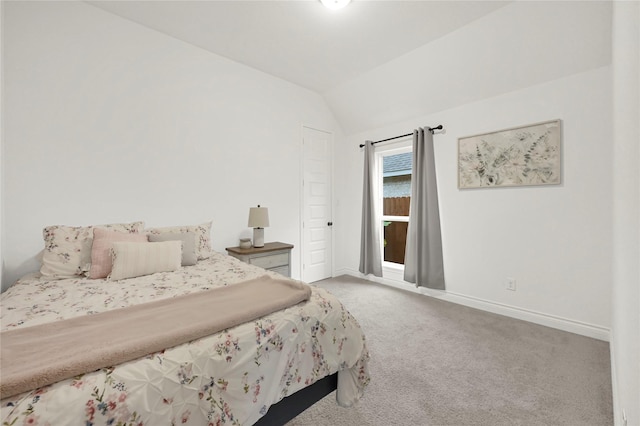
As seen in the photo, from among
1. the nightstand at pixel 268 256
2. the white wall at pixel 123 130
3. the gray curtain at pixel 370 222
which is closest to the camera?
the white wall at pixel 123 130

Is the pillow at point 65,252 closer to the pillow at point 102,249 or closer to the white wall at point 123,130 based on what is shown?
the pillow at point 102,249

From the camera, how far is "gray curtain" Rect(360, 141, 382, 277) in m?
4.13

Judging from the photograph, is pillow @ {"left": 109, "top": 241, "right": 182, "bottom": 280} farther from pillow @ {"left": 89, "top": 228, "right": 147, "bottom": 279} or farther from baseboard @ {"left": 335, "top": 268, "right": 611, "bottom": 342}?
baseboard @ {"left": 335, "top": 268, "right": 611, "bottom": 342}

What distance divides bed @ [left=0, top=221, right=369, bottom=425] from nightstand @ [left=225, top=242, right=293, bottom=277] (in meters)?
0.92

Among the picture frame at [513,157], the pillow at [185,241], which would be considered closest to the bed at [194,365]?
the pillow at [185,241]

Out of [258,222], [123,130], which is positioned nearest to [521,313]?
[258,222]

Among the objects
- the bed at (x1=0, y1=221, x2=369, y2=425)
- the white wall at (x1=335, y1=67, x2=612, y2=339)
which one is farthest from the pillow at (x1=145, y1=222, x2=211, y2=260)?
the white wall at (x1=335, y1=67, x2=612, y2=339)

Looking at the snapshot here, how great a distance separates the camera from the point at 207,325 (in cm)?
107

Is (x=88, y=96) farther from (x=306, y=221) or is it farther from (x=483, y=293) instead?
(x=483, y=293)

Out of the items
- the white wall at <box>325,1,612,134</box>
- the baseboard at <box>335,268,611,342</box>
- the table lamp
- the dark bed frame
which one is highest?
the white wall at <box>325,1,612,134</box>

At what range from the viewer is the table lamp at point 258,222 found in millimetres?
3123

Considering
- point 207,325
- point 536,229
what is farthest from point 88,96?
point 536,229

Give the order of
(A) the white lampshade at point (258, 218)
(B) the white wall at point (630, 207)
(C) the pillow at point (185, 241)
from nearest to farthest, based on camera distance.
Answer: (B) the white wall at point (630, 207) → (C) the pillow at point (185, 241) → (A) the white lampshade at point (258, 218)

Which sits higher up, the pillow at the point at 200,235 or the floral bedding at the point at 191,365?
the pillow at the point at 200,235
